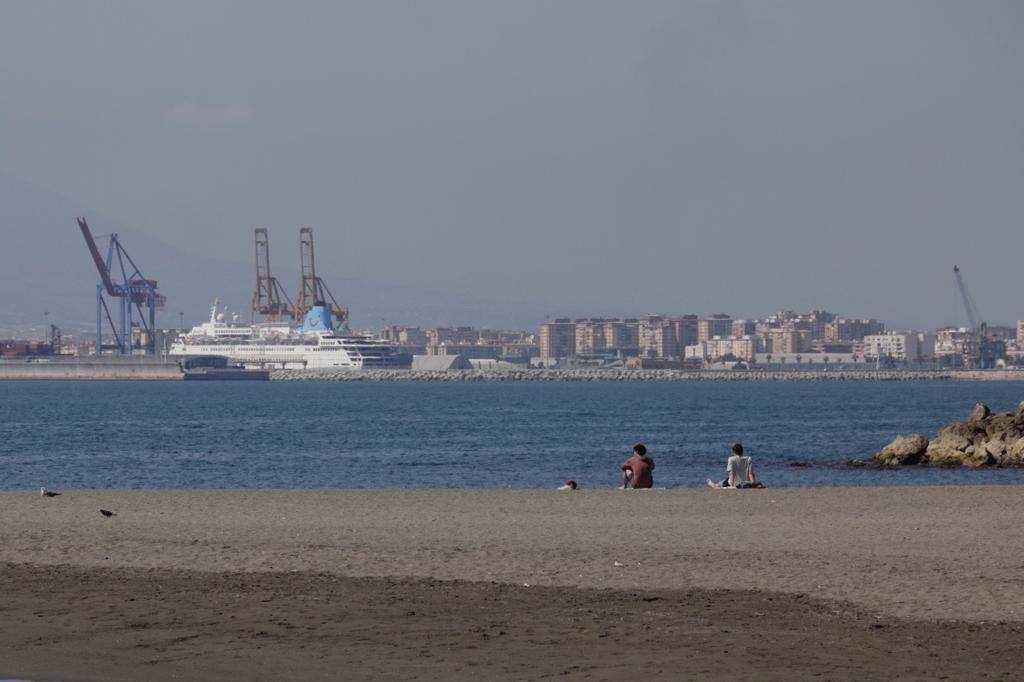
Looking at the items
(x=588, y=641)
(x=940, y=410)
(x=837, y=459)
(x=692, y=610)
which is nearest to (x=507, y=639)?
(x=588, y=641)

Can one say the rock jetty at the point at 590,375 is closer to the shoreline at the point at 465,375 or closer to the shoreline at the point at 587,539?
the shoreline at the point at 465,375

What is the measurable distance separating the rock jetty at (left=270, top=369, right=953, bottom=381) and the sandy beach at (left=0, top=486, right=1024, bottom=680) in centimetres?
12942

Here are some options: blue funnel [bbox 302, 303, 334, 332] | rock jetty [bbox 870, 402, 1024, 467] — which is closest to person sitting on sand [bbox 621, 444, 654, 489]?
rock jetty [bbox 870, 402, 1024, 467]

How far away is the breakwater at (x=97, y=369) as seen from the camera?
138125 mm

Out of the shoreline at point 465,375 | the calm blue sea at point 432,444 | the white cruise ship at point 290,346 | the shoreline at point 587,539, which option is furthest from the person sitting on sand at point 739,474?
the white cruise ship at point 290,346

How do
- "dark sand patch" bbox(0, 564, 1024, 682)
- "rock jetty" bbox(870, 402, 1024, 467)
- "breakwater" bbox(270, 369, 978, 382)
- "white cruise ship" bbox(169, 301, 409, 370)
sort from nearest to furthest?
"dark sand patch" bbox(0, 564, 1024, 682) → "rock jetty" bbox(870, 402, 1024, 467) → "breakwater" bbox(270, 369, 978, 382) → "white cruise ship" bbox(169, 301, 409, 370)

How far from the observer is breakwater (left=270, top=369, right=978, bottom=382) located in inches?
5645

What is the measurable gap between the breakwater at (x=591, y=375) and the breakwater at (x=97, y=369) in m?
9.90

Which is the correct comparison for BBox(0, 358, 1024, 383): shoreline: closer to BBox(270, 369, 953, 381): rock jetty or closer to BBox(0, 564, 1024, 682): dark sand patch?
BBox(270, 369, 953, 381): rock jetty

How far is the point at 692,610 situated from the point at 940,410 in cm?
5716

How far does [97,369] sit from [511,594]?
13543cm

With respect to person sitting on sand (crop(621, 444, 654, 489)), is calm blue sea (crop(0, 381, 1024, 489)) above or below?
below

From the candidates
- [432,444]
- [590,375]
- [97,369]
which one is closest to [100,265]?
[97,369]

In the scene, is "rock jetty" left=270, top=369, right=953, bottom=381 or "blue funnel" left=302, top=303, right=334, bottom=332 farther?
"blue funnel" left=302, top=303, right=334, bottom=332
